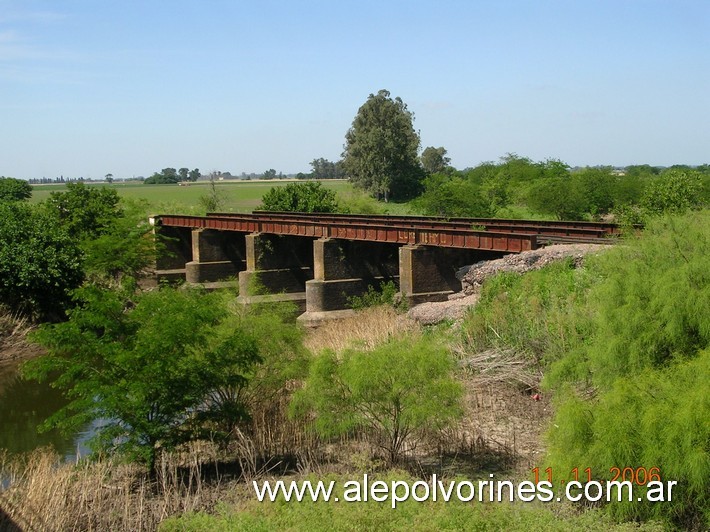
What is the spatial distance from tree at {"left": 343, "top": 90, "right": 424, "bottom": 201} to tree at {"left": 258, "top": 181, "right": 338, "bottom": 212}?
86.8 feet

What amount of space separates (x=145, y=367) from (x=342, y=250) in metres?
23.9

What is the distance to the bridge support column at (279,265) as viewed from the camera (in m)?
44.1

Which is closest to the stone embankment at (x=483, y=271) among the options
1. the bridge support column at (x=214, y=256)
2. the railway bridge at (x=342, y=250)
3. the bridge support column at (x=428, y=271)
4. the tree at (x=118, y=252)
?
the railway bridge at (x=342, y=250)

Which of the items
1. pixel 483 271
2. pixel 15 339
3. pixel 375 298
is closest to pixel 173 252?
pixel 15 339

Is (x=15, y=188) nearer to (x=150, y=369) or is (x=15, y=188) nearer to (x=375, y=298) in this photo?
(x=375, y=298)

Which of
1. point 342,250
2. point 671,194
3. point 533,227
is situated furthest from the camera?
point 671,194

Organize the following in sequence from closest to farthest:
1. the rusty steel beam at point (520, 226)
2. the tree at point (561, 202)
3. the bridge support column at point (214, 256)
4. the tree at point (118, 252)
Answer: the rusty steel beam at point (520, 226), the tree at point (118, 252), the bridge support column at point (214, 256), the tree at point (561, 202)

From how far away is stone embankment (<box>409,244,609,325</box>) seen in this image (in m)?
24.8

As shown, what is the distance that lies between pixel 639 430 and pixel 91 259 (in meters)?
32.6

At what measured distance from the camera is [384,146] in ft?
289

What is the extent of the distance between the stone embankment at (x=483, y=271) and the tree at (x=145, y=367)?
8166mm

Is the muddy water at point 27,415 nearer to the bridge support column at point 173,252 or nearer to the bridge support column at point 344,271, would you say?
the bridge support column at point 344,271

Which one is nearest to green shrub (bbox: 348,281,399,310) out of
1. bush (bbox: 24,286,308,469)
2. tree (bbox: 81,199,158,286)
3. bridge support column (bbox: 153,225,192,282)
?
tree (bbox: 81,199,158,286)

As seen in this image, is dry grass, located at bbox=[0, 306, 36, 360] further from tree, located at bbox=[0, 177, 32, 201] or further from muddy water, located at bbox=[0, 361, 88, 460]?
tree, located at bbox=[0, 177, 32, 201]
